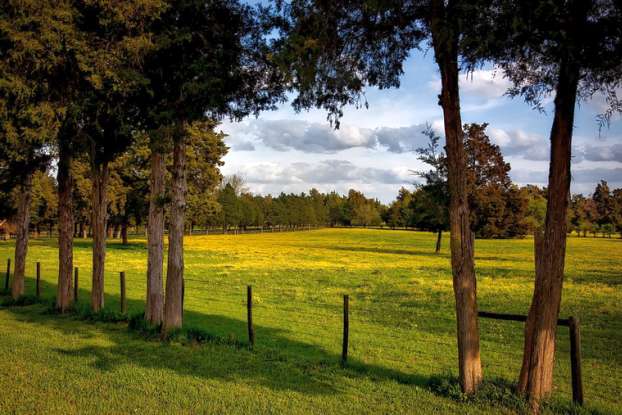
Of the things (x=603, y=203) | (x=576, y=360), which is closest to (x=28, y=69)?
(x=576, y=360)

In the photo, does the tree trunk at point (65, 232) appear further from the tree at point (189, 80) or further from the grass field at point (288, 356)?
the tree at point (189, 80)

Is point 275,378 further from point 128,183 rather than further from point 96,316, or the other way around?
point 128,183

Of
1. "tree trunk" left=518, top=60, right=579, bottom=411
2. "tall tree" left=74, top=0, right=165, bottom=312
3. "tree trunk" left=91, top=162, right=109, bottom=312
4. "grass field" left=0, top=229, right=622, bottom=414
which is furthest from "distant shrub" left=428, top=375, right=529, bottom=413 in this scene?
"tree trunk" left=91, top=162, right=109, bottom=312

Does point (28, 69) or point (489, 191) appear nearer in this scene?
point (28, 69)

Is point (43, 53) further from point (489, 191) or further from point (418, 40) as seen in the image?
point (489, 191)

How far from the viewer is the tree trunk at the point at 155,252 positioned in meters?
13.6

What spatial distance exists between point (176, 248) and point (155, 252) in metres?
1.13

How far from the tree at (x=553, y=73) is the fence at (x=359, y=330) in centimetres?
56

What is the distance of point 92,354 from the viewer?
1112 cm

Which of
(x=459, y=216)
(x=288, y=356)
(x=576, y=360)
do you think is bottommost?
(x=288, y=356)

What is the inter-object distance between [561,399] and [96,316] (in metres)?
13.0

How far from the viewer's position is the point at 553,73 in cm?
855

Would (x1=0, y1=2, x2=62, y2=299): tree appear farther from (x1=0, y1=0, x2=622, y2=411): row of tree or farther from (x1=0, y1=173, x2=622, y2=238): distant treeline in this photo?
(x1=0, y1=173, x2=622, y2=238): distant treeline

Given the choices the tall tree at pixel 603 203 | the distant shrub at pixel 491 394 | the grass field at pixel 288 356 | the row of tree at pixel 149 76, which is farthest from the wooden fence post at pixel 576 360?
the tall tree at pixel 603 203
